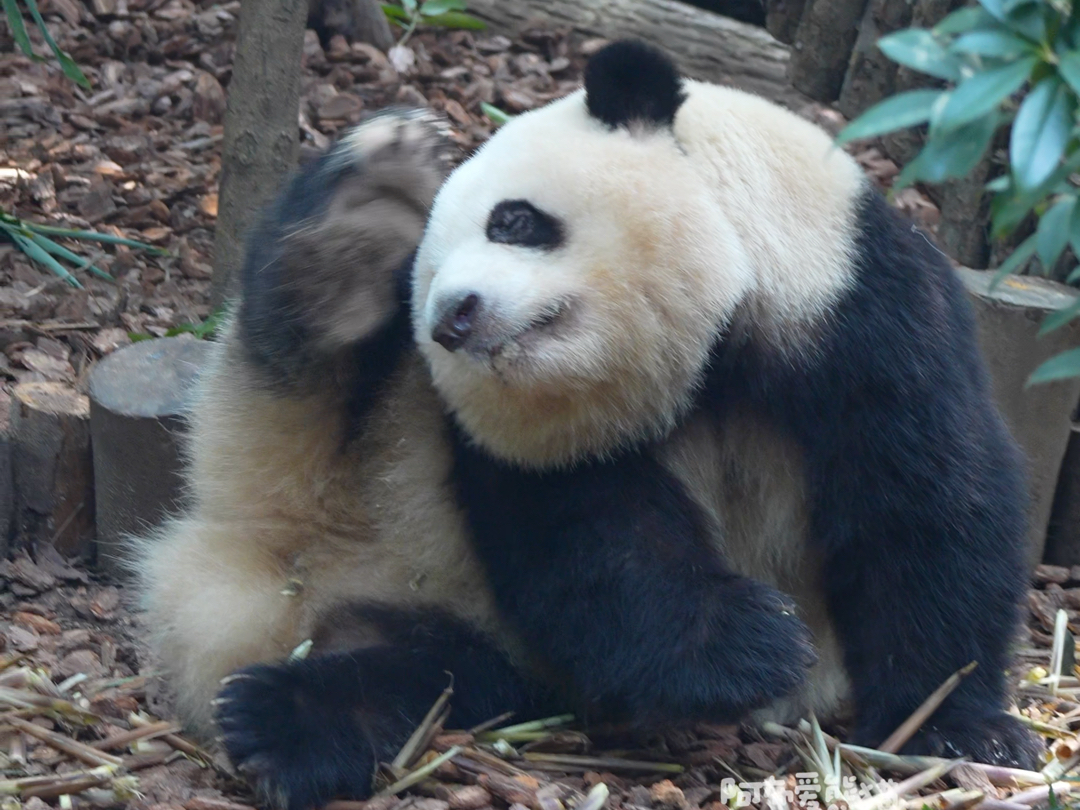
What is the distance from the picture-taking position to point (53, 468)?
4.16 m

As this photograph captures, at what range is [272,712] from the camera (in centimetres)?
291

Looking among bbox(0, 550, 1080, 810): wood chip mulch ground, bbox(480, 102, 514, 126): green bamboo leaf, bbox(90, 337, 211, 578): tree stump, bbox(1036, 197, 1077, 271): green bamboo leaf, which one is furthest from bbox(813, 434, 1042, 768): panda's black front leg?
bbox(480, 102, 514, 126): green bamboo leaf

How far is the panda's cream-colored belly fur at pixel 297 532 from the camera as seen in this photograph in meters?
3.36

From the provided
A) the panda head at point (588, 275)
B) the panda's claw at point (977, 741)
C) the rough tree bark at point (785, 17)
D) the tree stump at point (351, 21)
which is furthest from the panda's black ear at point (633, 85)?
the tree stump at point (351, 21)

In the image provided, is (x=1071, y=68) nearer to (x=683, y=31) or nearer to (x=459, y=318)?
(x=459, y=318)

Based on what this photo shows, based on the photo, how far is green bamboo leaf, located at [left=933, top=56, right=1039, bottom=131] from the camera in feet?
4.46

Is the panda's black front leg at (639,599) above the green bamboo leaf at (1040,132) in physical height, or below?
below

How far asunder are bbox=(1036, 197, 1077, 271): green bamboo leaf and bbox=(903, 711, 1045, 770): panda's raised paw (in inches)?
70.2

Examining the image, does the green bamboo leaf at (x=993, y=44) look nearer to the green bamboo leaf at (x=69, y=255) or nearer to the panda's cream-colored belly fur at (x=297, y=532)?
the panda's cream-colored belly fur at (x=297, y=532)

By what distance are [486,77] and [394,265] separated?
12.5 ft

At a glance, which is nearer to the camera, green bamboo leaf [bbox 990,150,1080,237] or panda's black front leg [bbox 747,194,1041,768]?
green bamboo leaf [bbox 990,150,1080,237]

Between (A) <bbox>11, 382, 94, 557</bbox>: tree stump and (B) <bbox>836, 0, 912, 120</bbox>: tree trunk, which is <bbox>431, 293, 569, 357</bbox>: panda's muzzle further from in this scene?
(B) <bbox>836, 0, 912, 120</bbox>: tree trunk

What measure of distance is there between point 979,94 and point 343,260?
7.05 feet

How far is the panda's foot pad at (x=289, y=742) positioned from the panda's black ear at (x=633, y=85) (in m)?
1.53
